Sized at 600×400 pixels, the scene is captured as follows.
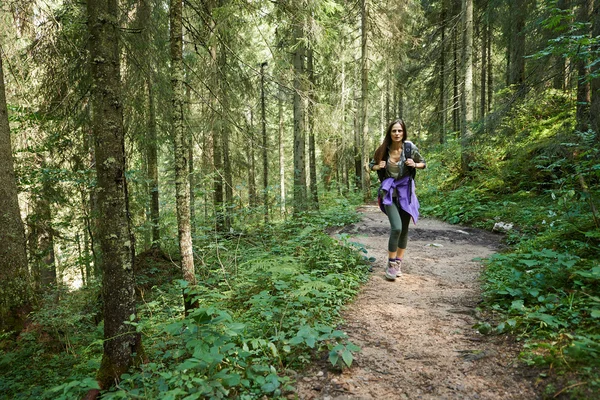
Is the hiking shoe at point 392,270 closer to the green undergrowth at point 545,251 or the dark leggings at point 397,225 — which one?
the dark leggings at point 397,225

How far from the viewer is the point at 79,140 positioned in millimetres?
6699

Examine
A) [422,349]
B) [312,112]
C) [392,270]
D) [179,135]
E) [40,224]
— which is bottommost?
[422,349]

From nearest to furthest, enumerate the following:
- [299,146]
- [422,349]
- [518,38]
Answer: [422,349] < [299,146] < [518,38]

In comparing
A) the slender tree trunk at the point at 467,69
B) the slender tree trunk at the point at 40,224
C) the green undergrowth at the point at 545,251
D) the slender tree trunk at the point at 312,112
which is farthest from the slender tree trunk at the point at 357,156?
the slender tree trunk at the point at 40,224

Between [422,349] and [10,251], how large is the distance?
6.20 m

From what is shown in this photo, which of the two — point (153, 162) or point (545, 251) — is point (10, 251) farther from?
point (545, 251)

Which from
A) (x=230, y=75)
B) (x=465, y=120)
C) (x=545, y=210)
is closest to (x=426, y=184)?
(x=465, y=120)

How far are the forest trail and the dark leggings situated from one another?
566 millimetres

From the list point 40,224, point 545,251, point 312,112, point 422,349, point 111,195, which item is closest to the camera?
point 422,349

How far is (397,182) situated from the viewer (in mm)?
4957

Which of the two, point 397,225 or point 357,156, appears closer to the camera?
point 397,225

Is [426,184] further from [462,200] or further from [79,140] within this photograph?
[79,140]

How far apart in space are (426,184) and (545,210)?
7712 mm

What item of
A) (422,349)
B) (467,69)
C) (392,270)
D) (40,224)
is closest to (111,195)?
(422,349)
